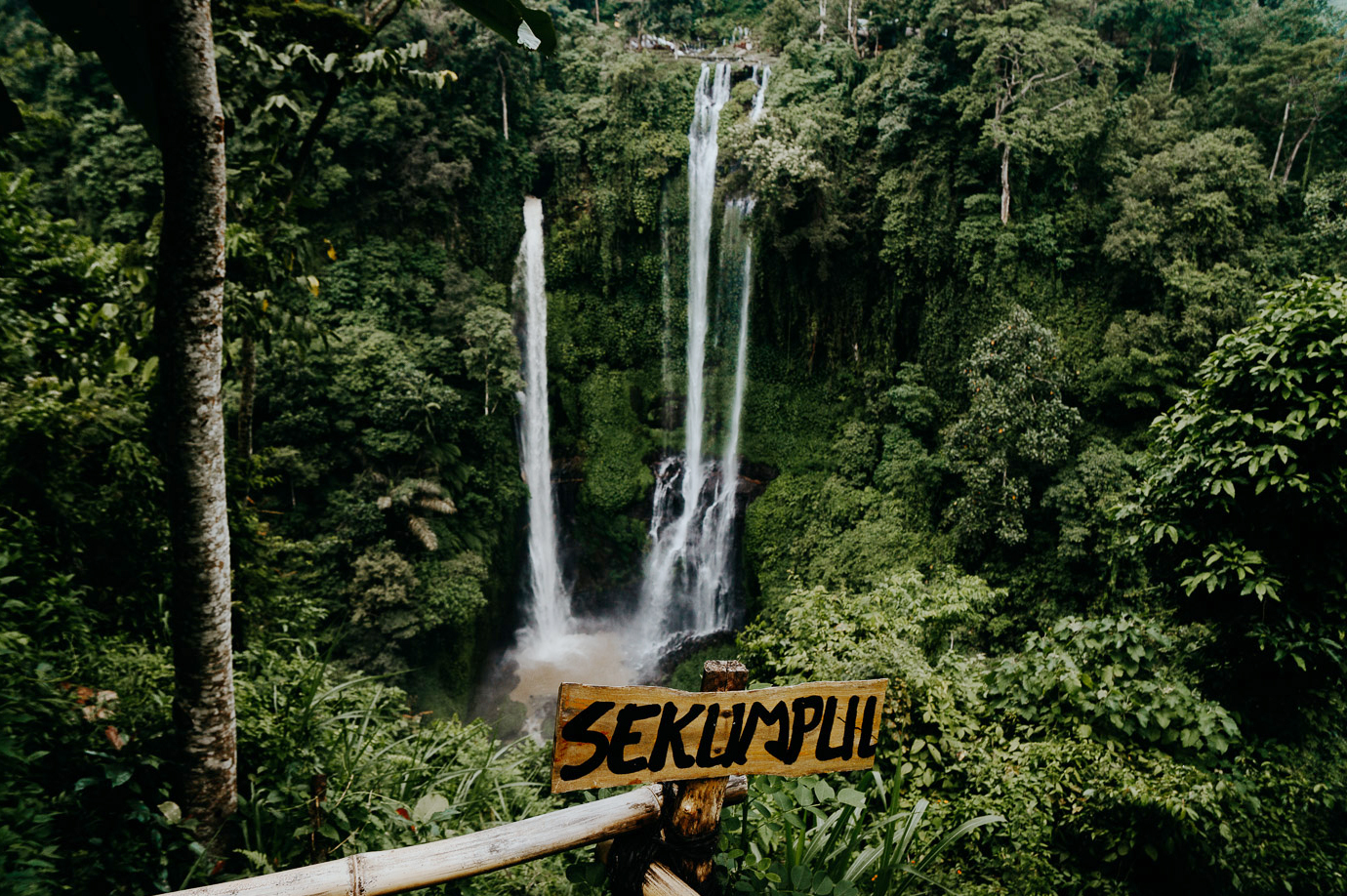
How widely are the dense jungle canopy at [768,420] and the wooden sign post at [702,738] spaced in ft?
1.00

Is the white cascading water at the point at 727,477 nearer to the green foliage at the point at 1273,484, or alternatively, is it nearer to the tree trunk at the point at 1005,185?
the tree trunk at the point at 1005,185

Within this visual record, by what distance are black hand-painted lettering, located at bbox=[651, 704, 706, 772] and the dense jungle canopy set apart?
45 centimetres

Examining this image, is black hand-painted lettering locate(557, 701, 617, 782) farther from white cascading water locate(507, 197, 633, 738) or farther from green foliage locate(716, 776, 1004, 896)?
white cascading water locate(507, 197, 633, 738)

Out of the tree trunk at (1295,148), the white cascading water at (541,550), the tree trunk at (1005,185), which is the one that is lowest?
the white cascading water at (541,550)

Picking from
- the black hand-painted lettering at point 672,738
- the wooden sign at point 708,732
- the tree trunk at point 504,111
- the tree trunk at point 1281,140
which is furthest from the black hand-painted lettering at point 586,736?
the tree trunk at point 1281,140

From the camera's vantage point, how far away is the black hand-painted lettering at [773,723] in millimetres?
1352

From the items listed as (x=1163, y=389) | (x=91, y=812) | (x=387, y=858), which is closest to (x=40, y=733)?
(x=91, y=812)

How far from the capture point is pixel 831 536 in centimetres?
1123

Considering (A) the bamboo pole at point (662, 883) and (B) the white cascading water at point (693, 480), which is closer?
(A) the bamboo pole at point (662, 883)

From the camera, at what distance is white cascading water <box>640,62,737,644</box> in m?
12.9

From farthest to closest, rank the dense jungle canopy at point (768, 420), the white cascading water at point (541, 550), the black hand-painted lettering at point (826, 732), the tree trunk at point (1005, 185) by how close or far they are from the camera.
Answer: the white cascading water at point (541, 550), the tree trunk at point (1005, 185), the dense jungle canopy at point (768, 420), the black hand-painted lettering at point (826, 732)

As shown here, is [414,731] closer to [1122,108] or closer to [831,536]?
[831,536]

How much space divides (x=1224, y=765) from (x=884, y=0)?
14161 mm

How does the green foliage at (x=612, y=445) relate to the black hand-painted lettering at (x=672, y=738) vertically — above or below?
below
